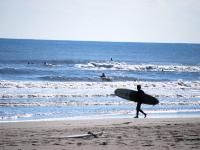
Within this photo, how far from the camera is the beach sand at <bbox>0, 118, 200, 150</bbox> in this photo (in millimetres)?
9703

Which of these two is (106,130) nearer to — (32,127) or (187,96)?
(32,127)

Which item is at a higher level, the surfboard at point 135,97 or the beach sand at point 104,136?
the surfboard at point 135,97

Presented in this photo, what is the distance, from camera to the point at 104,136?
36.2 feet

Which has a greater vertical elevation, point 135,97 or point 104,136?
point 135,97

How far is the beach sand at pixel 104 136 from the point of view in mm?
9703

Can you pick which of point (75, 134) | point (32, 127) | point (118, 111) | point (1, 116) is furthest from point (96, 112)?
point (75, 134)

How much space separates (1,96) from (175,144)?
15.7 m

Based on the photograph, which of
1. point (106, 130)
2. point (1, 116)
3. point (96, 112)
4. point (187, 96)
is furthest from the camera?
point (187, 96)

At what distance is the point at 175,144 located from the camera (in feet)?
32.7

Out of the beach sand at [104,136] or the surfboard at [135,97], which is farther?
the surfboard at [135,97]

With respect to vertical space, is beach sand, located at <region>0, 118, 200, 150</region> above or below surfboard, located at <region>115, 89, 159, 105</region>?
below

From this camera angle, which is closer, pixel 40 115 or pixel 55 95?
pixel 40 115

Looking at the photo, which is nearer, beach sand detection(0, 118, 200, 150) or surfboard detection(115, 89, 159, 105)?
beach sand detection(0, 118, 200, 150)

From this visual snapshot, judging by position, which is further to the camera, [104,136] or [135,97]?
[135,97]
